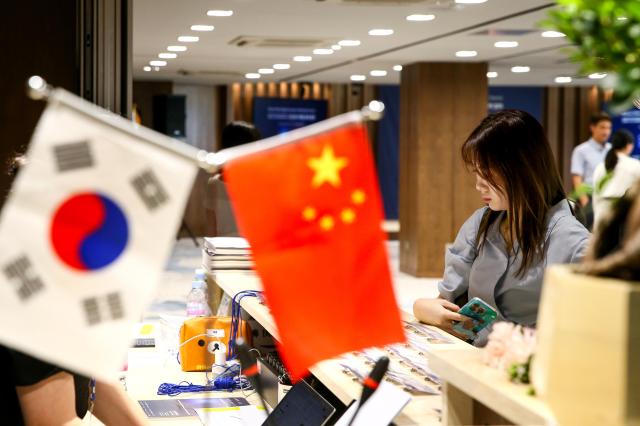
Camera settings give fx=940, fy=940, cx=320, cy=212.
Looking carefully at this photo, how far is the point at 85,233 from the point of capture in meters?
1.39

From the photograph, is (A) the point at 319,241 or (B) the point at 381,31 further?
(B) the point at 381,31

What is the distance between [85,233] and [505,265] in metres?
1.75

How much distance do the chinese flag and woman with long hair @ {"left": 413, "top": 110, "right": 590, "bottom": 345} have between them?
1299 mm

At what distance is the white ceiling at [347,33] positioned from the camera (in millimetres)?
7957

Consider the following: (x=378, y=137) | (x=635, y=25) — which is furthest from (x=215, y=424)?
(x=378, y=137)

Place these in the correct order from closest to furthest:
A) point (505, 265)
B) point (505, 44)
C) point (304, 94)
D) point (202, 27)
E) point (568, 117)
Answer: point (505, 265), point (202, 27), point (505, 44), point (568, 117), point (304, 94)

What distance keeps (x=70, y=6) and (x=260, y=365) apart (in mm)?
2776

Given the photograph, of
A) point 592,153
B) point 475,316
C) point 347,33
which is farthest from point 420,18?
point 475,316

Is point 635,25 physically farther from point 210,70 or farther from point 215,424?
point 210,70

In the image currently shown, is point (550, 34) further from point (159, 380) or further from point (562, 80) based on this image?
point (159, 380)

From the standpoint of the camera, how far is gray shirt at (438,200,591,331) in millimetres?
2764

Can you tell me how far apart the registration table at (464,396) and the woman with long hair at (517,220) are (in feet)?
2.43

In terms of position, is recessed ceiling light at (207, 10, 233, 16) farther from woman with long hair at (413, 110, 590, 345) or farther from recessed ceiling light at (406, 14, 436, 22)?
woman with long hair at (413, 110, 590, 345)

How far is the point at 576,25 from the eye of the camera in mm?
1343
